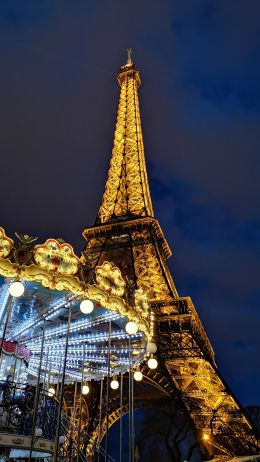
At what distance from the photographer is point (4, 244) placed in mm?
7516

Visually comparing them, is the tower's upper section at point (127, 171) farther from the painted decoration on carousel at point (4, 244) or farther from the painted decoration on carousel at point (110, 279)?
the painted decoration on carousel at point (4, 244)

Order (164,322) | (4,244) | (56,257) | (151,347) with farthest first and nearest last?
(164,322)
(151,347)
(56,257)
(4,244)

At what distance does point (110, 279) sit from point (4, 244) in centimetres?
262

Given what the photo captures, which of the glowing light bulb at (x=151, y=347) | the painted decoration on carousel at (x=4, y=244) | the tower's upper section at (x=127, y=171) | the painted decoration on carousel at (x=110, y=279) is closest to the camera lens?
the painted decoration on carousel at (x=4, y=244)

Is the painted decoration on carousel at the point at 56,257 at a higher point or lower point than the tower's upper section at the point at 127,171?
lower

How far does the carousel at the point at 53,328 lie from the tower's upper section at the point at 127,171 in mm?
21898

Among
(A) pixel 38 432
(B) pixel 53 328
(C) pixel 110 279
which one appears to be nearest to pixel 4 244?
(C) pixel 110 279

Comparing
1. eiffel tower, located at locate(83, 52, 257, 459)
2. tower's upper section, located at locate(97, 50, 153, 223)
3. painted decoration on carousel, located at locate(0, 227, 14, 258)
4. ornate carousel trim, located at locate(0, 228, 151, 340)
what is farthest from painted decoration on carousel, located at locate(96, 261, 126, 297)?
tower's upper section, located at locate(97, 50, 153, 223)

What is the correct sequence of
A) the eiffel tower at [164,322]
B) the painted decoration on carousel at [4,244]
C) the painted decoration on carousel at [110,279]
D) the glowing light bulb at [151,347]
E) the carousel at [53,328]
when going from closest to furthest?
the painted decoration on carousel at [4,244]
the carousel at [53,328]
the painted decoration on carousel at [110,279]
the glowing light bulb at [151,347]
the eiffel tower at [164,322]

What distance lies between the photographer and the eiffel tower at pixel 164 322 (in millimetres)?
22391

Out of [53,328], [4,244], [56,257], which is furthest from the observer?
[53,328]

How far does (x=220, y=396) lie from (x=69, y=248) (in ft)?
62.2

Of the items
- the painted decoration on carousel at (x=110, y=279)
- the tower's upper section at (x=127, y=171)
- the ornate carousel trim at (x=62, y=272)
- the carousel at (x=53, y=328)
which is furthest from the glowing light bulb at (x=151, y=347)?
the tower's upper section at (x=127, y=171)

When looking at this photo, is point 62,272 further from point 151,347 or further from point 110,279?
point 151,347
